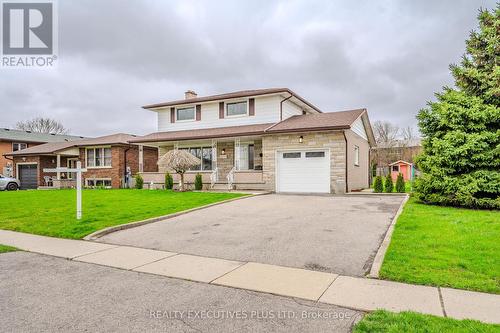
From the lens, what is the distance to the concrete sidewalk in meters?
3.61

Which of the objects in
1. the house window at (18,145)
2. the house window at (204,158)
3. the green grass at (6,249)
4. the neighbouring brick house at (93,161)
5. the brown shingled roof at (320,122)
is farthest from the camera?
the house window at (18,145)

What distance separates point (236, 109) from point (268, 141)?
15.0 ft

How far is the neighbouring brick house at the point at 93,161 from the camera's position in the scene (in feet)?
81.8

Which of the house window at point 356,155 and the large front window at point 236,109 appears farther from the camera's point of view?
the large front window at point 236,109

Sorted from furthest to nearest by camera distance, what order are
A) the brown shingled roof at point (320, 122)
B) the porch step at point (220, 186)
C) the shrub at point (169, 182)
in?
the shrub at point (169, 182) → the porch step at point (220, 186) → the brown shingled roof at point (320, 122)

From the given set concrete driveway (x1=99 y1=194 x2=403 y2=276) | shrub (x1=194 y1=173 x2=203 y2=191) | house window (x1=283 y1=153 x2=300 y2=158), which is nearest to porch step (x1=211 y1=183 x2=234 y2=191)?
shrub (x1=194 y1=173 x2=203 y2=191)

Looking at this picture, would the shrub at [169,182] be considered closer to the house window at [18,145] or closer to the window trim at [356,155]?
the window trim at [356,155]

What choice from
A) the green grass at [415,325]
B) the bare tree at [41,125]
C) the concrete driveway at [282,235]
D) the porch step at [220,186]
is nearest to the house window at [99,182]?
the porch step at [220,186]

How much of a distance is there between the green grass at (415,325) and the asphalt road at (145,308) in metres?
0.19

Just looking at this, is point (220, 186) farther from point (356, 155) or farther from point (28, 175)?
point (28, 175)

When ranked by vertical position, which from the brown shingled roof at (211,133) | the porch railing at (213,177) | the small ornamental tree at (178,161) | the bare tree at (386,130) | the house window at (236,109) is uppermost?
the bare tree at (386,130)

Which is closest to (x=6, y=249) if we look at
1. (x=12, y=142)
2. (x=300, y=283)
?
(x=300, y=283)

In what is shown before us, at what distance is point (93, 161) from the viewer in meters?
26.3

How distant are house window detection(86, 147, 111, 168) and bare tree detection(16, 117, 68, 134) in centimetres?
3650
